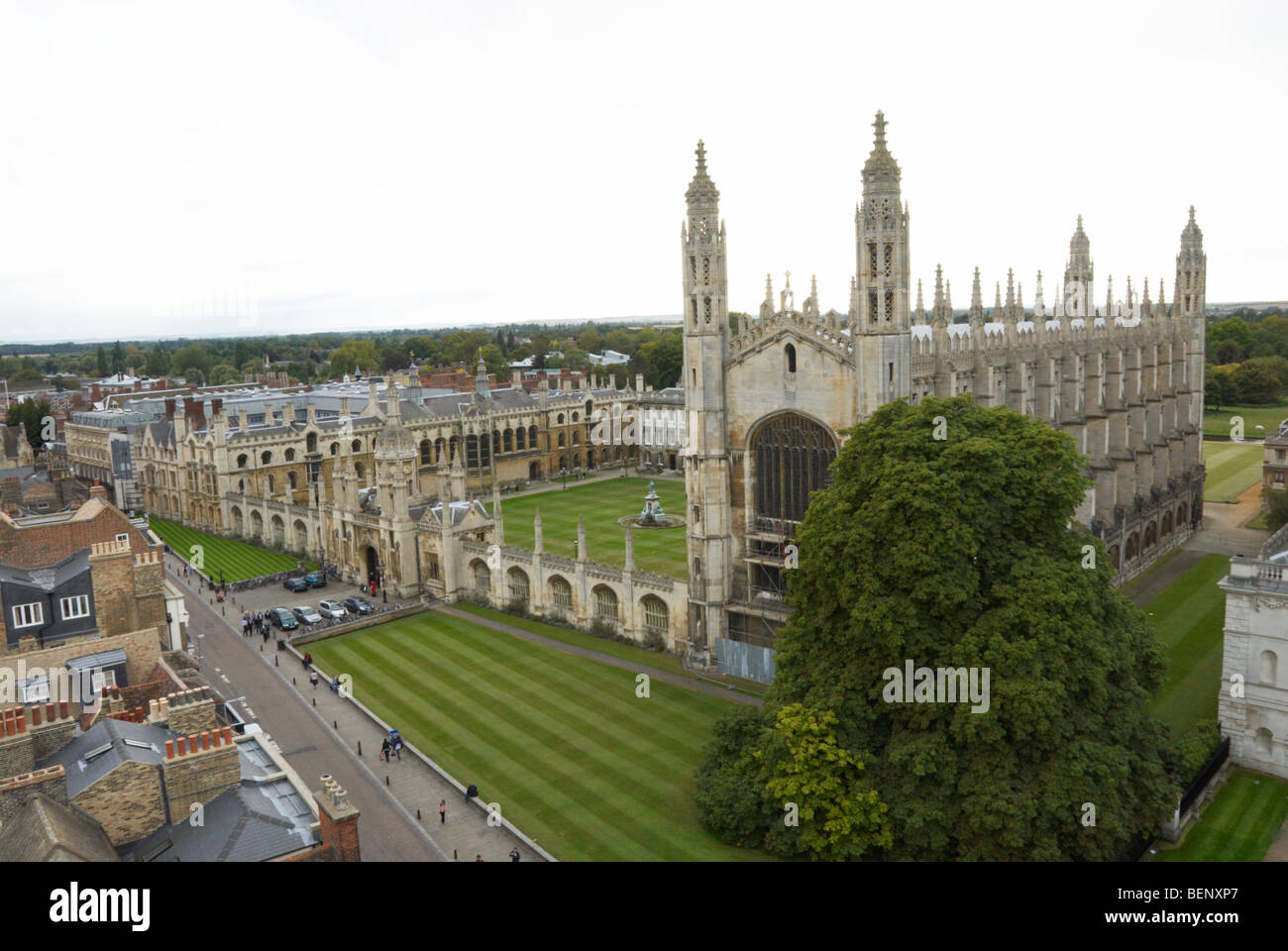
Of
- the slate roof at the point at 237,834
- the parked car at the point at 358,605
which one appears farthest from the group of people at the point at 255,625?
the slate roof at the point at 237,834

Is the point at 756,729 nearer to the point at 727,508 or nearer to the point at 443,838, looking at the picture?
the point at 443,838

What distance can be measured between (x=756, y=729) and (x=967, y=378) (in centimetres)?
2074

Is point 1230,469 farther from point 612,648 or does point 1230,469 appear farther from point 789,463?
point 612,648

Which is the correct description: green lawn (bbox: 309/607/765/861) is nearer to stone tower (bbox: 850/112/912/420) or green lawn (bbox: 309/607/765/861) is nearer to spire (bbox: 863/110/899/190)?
stone tower (bbox: 850/112/912/420)

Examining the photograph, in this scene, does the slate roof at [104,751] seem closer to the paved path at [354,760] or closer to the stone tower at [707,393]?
the paved path at [354,760]

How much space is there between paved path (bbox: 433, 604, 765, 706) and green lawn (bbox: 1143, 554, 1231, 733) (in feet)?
45.0

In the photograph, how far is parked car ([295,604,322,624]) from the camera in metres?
44.2

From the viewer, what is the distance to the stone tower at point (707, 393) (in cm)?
3597

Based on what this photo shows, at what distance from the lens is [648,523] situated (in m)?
63.8

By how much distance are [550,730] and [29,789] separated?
1638 cm

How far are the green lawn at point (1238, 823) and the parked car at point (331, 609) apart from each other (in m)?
34.7

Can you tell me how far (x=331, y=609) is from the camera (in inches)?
1774

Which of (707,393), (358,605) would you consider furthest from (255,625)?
(707,393)
